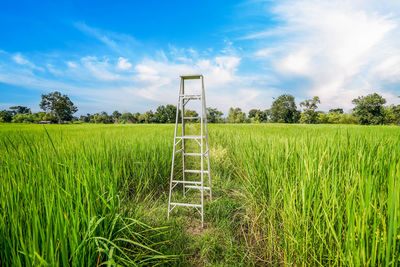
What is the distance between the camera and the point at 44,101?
202 ft

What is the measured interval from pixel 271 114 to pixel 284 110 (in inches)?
229

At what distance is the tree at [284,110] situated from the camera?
228ft

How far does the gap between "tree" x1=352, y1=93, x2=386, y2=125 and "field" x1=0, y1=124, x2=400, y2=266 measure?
5982cm

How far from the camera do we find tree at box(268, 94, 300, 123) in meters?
69.6

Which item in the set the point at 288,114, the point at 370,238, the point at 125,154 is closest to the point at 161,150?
the point at 125,154

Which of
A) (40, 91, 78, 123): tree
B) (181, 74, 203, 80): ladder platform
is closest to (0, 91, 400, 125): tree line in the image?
(40, 91, 78, 123): tree

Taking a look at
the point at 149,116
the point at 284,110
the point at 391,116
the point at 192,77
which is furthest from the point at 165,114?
the point at 391,116

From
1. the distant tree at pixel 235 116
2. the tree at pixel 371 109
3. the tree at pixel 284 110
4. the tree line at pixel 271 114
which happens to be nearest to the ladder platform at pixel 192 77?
the tree line at pixel 271 114

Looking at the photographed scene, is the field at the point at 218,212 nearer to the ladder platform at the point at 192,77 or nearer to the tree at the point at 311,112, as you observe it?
the ladder platform at the point at 192,77

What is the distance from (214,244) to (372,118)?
204 feet

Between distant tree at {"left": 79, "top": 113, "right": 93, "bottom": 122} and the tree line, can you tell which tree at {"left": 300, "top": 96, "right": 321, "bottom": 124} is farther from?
distant tree at {"left": 79, "top": 113, "right": 93, "bottom": 122}

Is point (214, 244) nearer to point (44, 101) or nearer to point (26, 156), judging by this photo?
point (26, 156)

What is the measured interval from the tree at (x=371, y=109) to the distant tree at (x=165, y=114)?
182 feet

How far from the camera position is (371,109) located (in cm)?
4466
